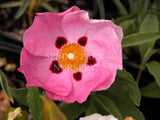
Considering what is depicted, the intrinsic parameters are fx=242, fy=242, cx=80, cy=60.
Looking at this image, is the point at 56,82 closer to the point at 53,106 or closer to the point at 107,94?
the point at 107,94

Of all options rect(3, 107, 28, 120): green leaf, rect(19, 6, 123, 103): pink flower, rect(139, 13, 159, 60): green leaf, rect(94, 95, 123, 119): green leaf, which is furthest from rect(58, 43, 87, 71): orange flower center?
rect(3, 107, 28, 120): green leaf

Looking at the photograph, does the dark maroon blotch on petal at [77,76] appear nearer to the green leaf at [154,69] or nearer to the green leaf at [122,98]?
the green leaf at [122,98]

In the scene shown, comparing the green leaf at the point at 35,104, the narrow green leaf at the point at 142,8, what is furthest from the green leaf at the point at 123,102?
the narrow green leaf at the point at 142,8

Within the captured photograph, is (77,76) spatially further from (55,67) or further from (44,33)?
(44,33)

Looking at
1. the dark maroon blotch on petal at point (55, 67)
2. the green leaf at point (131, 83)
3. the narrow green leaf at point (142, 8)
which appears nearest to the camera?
the green leaf at point (131, 83)

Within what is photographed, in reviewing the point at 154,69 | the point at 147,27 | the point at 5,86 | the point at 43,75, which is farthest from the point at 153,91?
the point at 5,86

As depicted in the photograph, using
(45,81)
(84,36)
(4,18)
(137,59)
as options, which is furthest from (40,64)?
(4,18)
